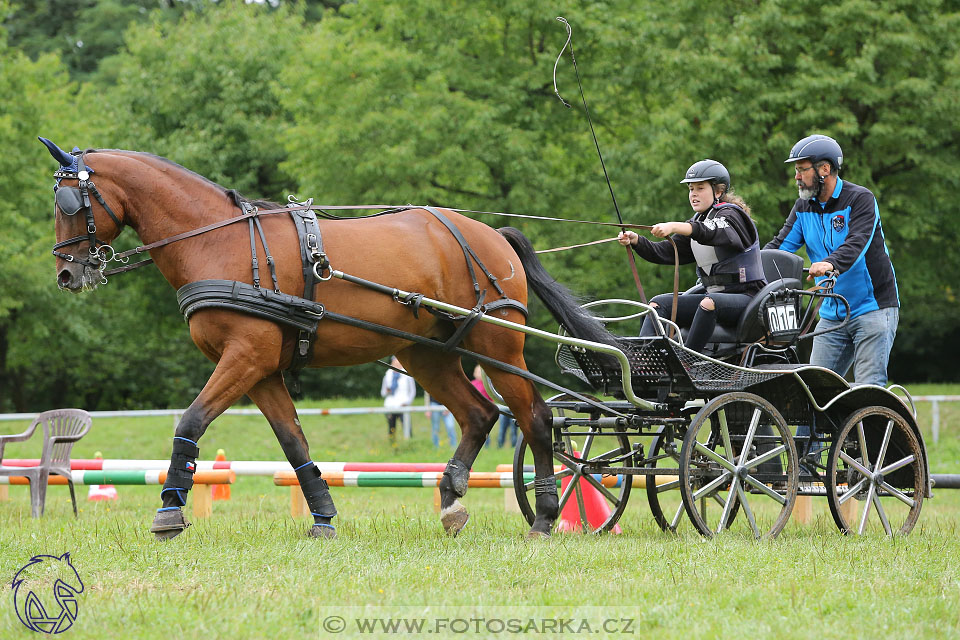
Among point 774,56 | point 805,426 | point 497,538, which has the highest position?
point 774,56

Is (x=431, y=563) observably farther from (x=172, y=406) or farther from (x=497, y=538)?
(x=172, y=406)

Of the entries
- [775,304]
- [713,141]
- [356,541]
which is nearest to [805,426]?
[775,304]

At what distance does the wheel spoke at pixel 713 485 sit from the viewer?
6303 millimetres

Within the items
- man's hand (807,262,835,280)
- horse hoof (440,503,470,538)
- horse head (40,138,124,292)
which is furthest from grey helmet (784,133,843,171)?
horse head (40,138,124,292)

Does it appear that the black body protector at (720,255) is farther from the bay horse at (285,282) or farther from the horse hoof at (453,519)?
the horse hoof at (453,519)

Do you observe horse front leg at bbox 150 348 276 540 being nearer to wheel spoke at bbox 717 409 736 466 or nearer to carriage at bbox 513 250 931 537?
carriage at bbox 513 250 931 537

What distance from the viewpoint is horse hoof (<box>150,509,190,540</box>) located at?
589 centimetres

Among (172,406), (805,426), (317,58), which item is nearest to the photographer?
(805,426)

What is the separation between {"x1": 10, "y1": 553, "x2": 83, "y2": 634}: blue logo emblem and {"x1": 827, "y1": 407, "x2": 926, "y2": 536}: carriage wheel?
432cm

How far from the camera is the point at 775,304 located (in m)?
6.72

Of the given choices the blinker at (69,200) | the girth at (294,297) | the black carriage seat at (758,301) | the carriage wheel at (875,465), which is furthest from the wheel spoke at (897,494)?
the blinker at (69,200)

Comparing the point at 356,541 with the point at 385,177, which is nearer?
the point at 356,541

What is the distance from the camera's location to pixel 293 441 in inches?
254

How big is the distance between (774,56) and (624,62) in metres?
3.24
